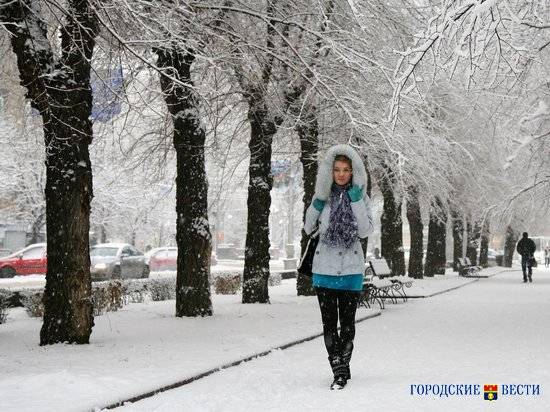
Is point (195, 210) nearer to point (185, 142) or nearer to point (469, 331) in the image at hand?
point (185, 142)

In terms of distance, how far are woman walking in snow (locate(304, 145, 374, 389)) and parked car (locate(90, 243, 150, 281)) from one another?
21646 millimetres

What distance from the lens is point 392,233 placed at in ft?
92.7

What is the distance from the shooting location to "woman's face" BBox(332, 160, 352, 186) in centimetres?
698

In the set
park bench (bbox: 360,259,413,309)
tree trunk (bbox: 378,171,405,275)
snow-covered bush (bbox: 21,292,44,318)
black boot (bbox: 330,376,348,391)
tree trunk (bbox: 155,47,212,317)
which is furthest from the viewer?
tree trunk (bbox: 378,171,405,275)

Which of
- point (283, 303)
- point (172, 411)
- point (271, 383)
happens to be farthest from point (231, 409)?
point (283, 303)

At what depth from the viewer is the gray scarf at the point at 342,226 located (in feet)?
22.5

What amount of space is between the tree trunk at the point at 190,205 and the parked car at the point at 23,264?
1817 cm

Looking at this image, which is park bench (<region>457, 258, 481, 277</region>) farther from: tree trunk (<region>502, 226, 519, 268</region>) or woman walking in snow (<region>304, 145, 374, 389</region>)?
woman walking in snow (<region>304, 145, 374, 389</region>)

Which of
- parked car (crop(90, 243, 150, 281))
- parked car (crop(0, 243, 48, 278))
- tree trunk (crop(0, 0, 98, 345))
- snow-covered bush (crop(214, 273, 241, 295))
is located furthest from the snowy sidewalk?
parked car (crop(0, 243, 48, 278))

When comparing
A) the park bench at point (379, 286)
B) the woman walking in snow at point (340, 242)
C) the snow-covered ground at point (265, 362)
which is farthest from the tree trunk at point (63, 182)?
the park bench at point (379, 286)

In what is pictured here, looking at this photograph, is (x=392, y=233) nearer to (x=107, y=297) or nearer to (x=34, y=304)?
(x=107, y=297)

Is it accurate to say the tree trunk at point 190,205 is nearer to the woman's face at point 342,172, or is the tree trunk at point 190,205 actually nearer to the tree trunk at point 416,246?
the woman's face at point 342,172

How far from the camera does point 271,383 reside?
23.2 ft

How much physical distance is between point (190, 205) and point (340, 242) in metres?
6.74
